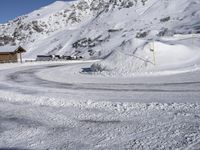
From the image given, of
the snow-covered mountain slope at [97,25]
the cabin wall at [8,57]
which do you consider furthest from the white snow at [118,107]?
the snow-covered mountain slope at [97,25]

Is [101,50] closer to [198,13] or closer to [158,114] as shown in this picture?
[198,13]

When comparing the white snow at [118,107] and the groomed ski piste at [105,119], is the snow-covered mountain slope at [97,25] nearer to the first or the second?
the white snow at [118,107]

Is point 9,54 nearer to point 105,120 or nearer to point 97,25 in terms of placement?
point 105,120

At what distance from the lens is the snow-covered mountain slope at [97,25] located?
10369cm

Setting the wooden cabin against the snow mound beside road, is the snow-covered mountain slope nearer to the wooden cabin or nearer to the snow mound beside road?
the wooden cabin

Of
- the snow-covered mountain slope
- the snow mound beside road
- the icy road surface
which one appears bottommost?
the icy road surface

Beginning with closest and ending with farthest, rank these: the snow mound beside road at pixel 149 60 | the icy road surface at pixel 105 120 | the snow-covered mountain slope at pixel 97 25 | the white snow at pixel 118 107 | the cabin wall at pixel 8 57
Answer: the icy road surface at pixel 105 120 → the white snow at pixel 118 107 → the snow mound beside road at pixel 149 60 → the cabin wall at pixel 8 57 → the snow-covered mountain slope at pixel 97 25

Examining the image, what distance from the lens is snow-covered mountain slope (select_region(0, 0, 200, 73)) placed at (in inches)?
4082

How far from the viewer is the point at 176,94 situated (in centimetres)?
1338

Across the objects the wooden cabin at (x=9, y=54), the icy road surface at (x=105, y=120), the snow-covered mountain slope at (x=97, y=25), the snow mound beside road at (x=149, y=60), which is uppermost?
the snow-covered mountain slope at (x=97, y=25)

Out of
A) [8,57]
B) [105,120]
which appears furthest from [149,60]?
[8,57]

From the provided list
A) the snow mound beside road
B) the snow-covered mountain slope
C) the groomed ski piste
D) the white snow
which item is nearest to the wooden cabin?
the snow-covered mountain slope

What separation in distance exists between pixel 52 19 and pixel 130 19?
2304 inches

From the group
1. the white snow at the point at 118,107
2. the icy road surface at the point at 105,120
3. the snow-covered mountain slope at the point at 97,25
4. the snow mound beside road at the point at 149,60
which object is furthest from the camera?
the snow-covered mountain slope at the point at 97,25
